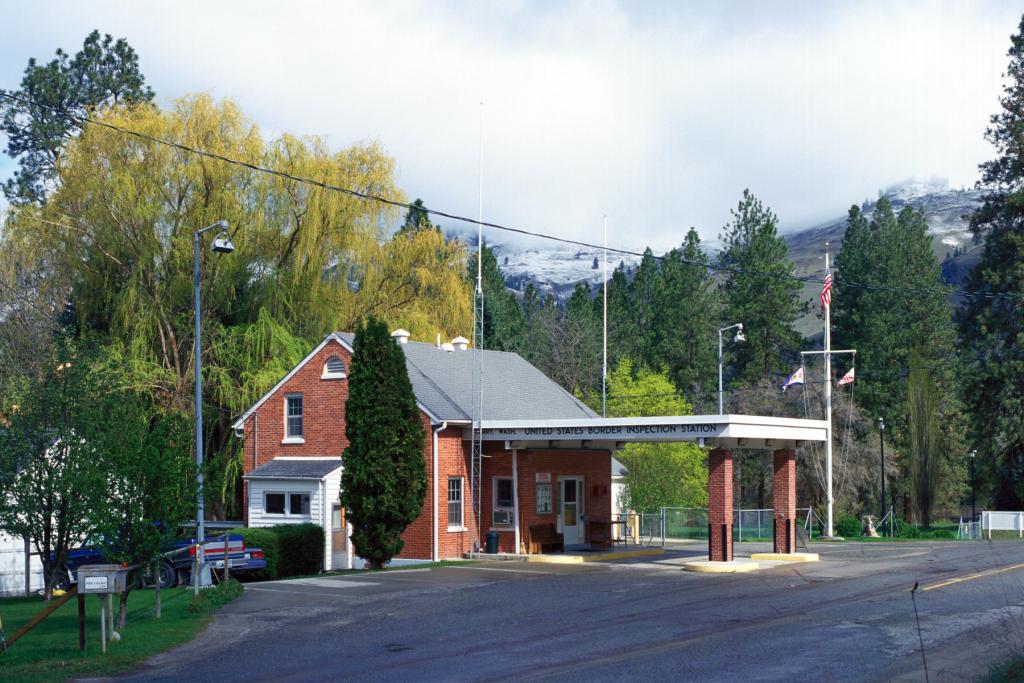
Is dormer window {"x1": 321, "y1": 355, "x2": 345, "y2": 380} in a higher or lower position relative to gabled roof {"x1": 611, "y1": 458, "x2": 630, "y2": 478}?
higher

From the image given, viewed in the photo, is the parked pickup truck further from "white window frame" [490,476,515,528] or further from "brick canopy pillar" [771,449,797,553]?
"brick canopy pillar" [771,449,797,553]

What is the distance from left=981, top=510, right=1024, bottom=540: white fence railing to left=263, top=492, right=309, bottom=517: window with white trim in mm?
34117

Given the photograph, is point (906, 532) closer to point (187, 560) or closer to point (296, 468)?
point (296, 468)

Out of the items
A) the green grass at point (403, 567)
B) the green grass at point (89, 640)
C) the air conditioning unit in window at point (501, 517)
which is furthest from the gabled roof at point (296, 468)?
the green grass at point (89, 640)

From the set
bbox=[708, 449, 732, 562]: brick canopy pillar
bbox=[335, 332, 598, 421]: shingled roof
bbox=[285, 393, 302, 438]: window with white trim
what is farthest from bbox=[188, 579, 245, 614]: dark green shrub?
bbox=[285, 393, 302, 438]: window with white trim

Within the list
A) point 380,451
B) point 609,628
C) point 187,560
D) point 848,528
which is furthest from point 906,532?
point 609,628

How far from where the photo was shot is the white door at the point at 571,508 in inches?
1460

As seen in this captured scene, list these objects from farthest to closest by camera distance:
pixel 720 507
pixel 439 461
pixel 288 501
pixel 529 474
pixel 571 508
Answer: pixel 571 508 < pixel 288 501 < pixel 529 474 < pixel 439 461 < pixel 720 507

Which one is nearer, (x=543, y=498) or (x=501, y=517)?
(x=501, y=517)

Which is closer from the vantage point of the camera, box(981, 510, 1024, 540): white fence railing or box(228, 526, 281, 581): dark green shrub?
box(228, 526, 281, 581): dark green shrub

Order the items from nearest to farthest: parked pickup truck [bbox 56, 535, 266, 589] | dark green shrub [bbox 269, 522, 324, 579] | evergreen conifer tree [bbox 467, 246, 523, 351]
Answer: parked pickup truck [bbox 56, 535, 266, 589] < dark green shrub [bbox 269, 522, 324, 579] < evergreen conifer tree [bbox 467, 246, 523, 351]

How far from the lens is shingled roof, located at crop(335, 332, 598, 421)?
36125 mm

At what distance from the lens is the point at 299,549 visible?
103 ft

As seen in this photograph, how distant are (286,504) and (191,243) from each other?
34.1 ft
